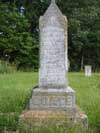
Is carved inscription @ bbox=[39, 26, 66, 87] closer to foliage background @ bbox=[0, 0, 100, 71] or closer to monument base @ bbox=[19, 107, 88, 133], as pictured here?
monument base @ bbox=[19, 107, 88, 133]

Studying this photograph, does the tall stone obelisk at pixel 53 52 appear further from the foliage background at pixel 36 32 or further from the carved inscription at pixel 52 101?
the foliage background at pixel 36 32

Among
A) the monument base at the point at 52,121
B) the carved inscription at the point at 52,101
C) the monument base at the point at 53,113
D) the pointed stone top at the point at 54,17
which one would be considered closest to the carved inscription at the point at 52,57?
the pointed stone top at the point at 54,17

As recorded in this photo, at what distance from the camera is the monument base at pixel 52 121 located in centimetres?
749

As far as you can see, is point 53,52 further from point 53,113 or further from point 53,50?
point 53,113

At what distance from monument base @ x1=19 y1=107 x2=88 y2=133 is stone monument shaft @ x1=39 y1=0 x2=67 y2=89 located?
28.0 inches

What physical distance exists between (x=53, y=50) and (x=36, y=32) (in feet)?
110

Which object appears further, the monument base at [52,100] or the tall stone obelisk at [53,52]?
the tall stone obelisk at [53,52]

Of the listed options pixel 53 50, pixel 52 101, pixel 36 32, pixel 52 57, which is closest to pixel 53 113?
pixel 52 101

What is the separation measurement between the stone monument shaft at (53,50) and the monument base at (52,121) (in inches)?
28.0

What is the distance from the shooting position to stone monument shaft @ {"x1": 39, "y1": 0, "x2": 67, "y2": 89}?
8836mm

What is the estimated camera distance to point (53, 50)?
8828 mm

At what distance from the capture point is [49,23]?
29.0ft

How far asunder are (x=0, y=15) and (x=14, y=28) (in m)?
1.56

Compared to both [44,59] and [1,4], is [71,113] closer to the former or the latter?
[44,59]
